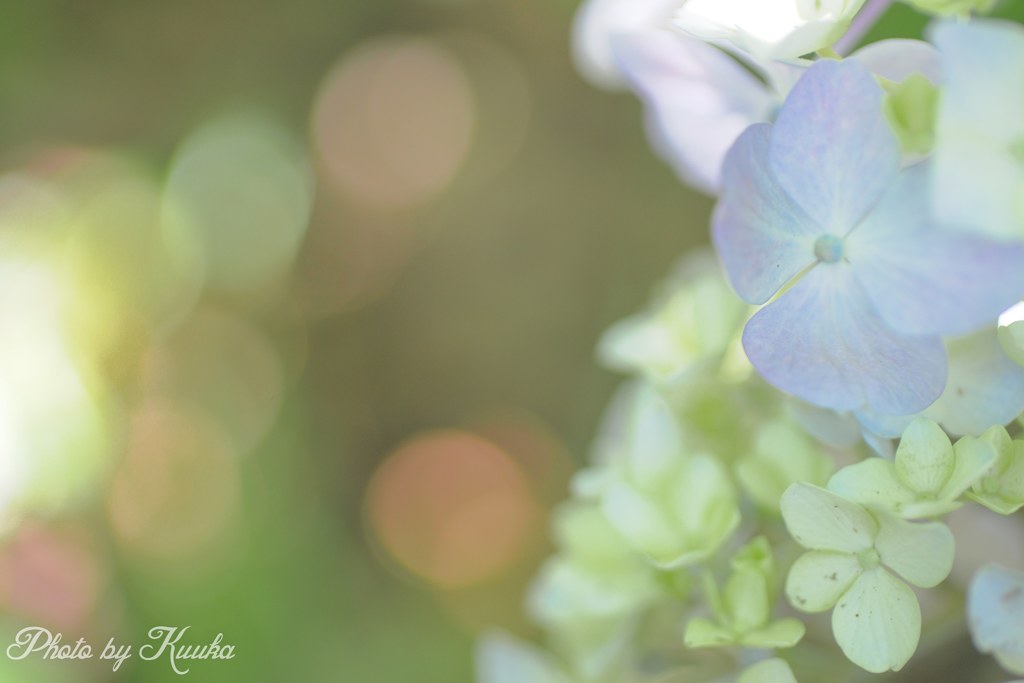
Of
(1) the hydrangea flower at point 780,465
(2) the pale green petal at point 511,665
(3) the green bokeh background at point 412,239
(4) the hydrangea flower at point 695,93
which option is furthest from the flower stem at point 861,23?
(3) the green bokeh background at point 412,239

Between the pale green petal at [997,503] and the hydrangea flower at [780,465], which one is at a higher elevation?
the pale green petal at [997,503]

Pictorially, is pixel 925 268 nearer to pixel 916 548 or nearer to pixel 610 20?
pixel 916 548

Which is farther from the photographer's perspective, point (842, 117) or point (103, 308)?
point (103, 308)

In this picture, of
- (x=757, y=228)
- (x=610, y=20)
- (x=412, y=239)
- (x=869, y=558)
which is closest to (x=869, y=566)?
(x=869, y=558)

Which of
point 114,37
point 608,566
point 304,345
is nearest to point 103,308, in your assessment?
point 304,345

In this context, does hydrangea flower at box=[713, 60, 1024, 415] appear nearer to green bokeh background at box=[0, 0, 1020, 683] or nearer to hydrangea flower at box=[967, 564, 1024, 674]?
hydrangea flower at box=[967, 564, 1024, 674]

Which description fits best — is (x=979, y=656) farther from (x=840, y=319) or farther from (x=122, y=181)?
(x=122, y=181)

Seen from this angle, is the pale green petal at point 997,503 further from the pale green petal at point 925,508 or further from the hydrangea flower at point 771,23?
the hydrangea flower at point 771,23
